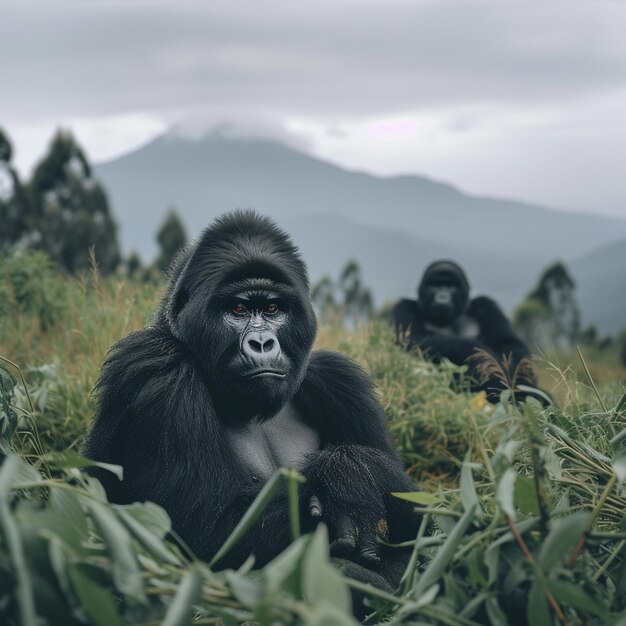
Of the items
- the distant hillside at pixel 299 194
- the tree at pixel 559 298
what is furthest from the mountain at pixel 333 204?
the tree at pixel 559 298

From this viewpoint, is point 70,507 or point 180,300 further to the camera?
point 180,300

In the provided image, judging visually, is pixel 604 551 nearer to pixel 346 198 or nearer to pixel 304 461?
pixel 304 461

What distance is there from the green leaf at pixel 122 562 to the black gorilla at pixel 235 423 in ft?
4.14

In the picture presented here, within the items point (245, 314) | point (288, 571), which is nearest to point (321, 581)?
point (288, 571)

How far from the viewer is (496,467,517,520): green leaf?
2.31 m

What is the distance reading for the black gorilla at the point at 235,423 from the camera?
3443mm

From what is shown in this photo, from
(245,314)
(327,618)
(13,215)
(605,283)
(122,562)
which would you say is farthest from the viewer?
(605,283)

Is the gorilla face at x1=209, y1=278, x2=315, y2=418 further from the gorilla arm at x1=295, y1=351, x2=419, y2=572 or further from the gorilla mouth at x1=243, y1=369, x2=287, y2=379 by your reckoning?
the gorilla arm at x1=295, y1=351, x2=419, y2=572

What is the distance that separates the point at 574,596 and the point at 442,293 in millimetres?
7543

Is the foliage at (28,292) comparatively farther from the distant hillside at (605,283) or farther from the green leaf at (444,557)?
the distant hillside at (605,283)

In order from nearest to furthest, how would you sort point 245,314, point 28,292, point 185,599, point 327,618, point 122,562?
1. point 327,618
2. point 185,599
3. point 122,562
4. point 245,314
5. point 28,292

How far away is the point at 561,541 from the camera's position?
2295mm

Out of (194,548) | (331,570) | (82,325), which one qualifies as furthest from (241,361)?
(82,325)

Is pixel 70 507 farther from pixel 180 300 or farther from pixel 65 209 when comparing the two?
pixel 65 209
